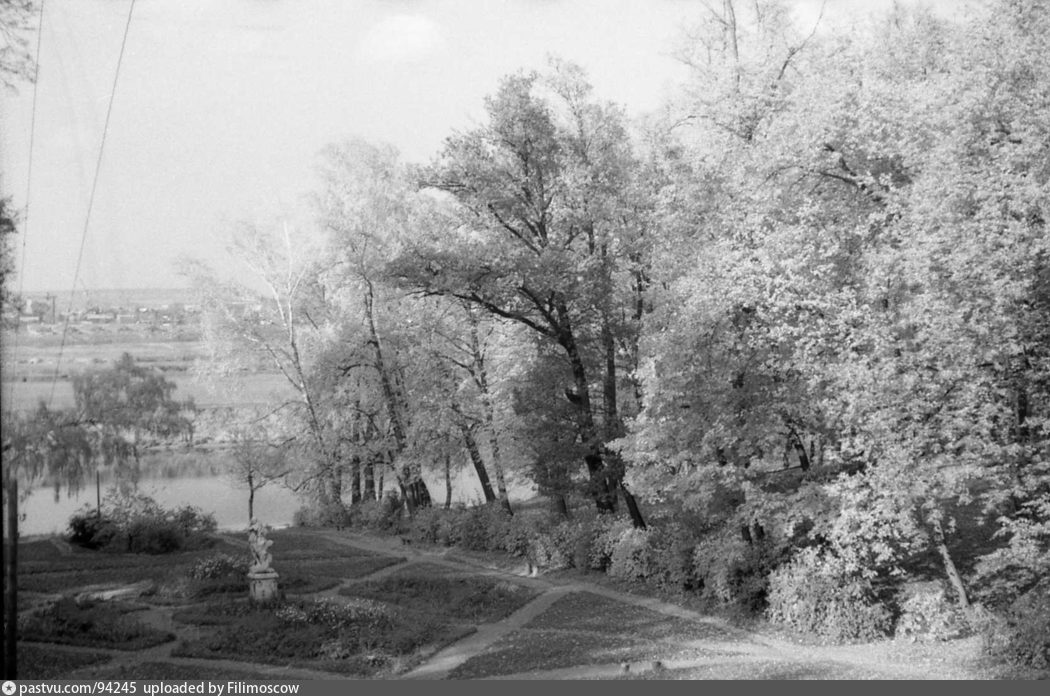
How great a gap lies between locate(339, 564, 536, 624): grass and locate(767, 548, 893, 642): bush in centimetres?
521

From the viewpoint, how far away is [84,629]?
48.8ft

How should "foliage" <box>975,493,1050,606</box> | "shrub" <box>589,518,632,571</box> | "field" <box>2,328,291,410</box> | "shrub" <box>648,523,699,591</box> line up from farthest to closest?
"shrub" <box>589,518,632,571</box> < "shrub" <box>648,523,699,591</box> < "field" <box>2,328,291,410</box> < "foliage" <box>975,493,1050,606</box>

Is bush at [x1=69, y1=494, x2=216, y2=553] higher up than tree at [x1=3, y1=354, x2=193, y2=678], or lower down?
lower down

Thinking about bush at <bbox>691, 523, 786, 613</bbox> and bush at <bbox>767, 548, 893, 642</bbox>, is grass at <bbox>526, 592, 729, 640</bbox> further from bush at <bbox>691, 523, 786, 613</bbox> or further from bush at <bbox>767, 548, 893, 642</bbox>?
bush at <bbox>767, 548, 893, 642</bbox>

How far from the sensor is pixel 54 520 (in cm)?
2836

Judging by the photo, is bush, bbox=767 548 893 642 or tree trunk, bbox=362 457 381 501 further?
tree trunk, bbox=362 457 381 501

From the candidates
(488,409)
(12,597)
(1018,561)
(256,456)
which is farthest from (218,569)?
(1018,561)

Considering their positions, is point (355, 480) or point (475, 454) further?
point (355, 480)

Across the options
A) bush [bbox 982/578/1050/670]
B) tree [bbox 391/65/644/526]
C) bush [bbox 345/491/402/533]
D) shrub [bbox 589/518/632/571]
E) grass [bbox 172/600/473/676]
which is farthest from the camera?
bush [bbox 345/491/402/533]

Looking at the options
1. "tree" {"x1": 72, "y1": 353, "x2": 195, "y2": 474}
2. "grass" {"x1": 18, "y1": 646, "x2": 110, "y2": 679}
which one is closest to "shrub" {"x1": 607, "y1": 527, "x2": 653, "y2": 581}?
"grass" {"x1": 18, "y1": 646, "x2": 110, "y2": 679}

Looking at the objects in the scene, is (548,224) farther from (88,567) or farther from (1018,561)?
(88,567)

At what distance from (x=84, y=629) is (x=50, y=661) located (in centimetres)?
175

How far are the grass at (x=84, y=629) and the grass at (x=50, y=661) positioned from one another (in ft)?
1.71

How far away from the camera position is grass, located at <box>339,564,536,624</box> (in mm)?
18156
